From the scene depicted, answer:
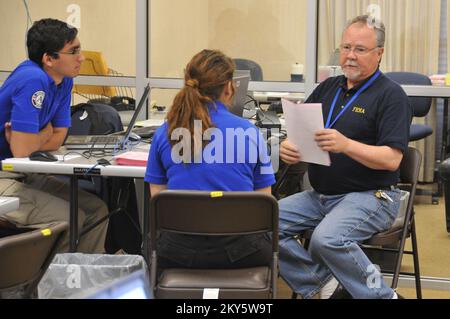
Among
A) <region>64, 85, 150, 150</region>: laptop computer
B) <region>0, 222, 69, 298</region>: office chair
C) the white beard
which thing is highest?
the white beard

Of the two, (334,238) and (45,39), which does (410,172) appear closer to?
(334,238)

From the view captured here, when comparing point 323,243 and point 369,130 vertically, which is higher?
point 369,130

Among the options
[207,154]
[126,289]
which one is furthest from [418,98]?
[126,289]

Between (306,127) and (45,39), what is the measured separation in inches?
53.2

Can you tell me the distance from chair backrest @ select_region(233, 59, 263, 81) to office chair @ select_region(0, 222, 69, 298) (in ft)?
7.76

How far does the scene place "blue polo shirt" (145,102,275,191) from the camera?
2209 millimetres

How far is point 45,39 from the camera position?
Answer: 3.08 meters

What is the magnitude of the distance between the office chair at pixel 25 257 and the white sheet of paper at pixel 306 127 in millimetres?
1077

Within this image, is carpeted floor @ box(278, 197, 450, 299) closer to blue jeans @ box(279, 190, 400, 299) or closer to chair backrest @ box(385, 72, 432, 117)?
chair backrest @ box(385, 72, 432, 117)

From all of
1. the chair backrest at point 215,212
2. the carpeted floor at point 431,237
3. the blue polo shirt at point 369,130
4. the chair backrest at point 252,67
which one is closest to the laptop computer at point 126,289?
the chair backrest at point 215,212

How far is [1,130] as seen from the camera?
3.06 metres

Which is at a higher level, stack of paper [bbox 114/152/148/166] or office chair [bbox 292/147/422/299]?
stack of paper [bbox 114/152/148/166]

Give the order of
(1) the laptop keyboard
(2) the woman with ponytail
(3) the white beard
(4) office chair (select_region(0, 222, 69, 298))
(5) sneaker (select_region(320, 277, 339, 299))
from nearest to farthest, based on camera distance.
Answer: (4) office chair (select_region(0, 222, 69, 298)) < (2) the woman with ponytail < (3) the white beard < (5) sneaker (select_region(320, 277, 339, 299)) < (1) the laptop keyboard

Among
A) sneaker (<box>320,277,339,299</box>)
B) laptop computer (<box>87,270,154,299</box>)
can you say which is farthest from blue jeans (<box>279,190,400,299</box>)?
laptop computer (<box>87,270,154,299</box>)
